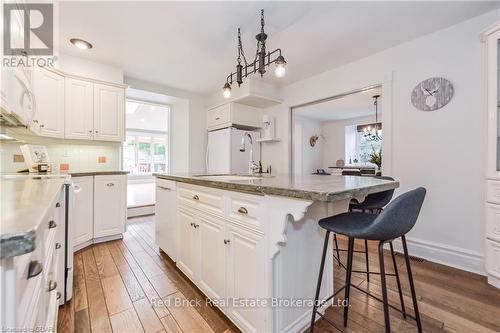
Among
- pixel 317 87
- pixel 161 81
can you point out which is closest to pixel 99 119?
pixel 161 81

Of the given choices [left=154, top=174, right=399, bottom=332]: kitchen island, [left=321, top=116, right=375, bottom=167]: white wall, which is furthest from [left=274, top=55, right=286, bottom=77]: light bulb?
[left=321, top=116, right=375, bottom=167]: white wall

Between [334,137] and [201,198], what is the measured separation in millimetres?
4311

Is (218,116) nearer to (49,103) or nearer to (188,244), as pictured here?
(49,103)

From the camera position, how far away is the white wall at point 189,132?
4.31 metres

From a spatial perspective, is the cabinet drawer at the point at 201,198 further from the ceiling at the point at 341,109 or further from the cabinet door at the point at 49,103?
the ceiling at the point at 341,109

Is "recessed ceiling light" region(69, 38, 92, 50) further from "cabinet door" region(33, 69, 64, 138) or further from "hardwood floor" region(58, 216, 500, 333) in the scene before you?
"hardwood floor" region(58, 216, 500, 333)

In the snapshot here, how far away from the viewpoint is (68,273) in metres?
1.65

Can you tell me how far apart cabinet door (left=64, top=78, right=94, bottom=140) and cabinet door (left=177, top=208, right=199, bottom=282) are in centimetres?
197

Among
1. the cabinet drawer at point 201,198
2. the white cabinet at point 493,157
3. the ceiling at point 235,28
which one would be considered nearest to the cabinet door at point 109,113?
the ceiling at point 235,28

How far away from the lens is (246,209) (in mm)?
1297

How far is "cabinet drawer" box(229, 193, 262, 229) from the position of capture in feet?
4.05

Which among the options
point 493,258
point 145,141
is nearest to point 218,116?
point 493,258

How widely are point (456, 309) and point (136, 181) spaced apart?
8210 mm

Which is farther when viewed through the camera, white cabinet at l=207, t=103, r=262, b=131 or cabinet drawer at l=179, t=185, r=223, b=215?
white cabinet at l=207, t=103, r=262, b=131
